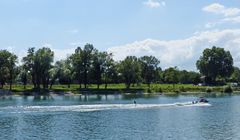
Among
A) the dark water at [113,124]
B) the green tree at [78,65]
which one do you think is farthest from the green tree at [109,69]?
the dark water at [113,124]

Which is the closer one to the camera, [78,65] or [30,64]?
[30,64]

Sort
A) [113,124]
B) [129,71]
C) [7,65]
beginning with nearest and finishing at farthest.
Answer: [113,124] → [7,65] → [129,71]

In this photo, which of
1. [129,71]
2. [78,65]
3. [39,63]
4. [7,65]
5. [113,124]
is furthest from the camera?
[129,71]

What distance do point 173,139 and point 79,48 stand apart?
455 feet

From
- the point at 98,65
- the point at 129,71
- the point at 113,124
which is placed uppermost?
the point at 98,65

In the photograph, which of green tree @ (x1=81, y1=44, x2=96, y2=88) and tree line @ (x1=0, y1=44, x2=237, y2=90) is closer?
tree line @ (x1=0, y1=44, x2=237, y2=90)

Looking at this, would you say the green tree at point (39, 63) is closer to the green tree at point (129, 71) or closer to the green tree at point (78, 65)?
the green tree at point (78, 65)

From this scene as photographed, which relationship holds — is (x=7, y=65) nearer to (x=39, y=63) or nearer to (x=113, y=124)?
(x=39, y=63)

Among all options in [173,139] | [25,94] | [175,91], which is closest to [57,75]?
[25,94]

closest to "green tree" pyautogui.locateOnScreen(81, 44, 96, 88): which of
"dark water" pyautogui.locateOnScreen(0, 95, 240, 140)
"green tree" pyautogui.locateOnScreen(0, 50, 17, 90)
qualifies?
"green tree" pyautogui.locateOnScreen(0, 50, 17, 90)

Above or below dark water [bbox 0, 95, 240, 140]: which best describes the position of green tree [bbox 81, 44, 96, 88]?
above

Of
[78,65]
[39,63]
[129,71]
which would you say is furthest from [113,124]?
[129,71]

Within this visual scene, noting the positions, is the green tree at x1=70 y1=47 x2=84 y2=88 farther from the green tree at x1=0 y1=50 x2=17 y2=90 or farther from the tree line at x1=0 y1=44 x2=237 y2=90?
the green tree at x1=0 y1=50 x2=17 y2=90

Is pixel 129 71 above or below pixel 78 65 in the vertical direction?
below
